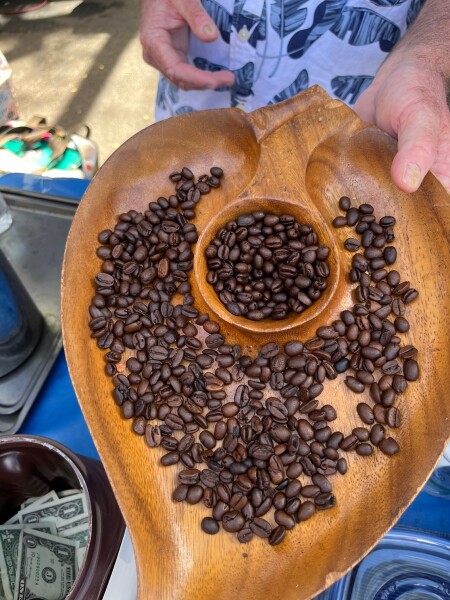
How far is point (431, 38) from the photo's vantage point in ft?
4.24

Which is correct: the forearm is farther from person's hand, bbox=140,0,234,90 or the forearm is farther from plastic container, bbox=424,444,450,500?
plastic container, bbox=424,444,450,500

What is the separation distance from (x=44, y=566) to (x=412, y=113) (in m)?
1.17

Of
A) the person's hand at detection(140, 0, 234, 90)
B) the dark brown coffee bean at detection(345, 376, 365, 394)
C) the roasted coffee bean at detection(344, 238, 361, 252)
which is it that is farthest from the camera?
the person's hand at detection(140, 0, 234, 90)

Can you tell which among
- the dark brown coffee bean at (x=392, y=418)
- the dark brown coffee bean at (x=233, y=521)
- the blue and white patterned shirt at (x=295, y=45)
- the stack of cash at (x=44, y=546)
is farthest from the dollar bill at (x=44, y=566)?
the blue and white patterned shirt at (x=295, y=45)

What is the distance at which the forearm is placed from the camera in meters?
1.25

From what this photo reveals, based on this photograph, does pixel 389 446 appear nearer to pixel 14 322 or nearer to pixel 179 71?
pixel 14 322

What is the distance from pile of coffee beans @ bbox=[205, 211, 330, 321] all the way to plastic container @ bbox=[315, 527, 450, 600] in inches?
19.4

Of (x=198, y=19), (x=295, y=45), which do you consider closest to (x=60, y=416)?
(x=198, y=19)

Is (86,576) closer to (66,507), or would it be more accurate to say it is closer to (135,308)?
(66,507)

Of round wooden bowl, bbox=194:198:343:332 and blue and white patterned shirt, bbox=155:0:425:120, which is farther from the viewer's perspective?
blue and white patterned shirt, bbox=155:0:425:120

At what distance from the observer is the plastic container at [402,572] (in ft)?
3.13

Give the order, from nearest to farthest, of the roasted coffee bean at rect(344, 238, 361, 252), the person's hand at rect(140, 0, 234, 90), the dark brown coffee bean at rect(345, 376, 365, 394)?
the dark brown coffee bean at rect(345, 376, 365, 394) < the roasted coffee bean at rect(344, 238, 361, 252) < the person's hand at rect(140, 0, 234, 90)

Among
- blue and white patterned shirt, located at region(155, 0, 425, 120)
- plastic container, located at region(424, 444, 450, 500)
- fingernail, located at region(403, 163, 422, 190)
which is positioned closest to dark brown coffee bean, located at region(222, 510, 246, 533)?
plastic container, located at region(424, 444, 450, 500)

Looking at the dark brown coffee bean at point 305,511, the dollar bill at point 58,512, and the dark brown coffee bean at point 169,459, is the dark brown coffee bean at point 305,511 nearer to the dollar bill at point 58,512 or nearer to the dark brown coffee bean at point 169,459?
the dark brown coffee bean at point 169,459
